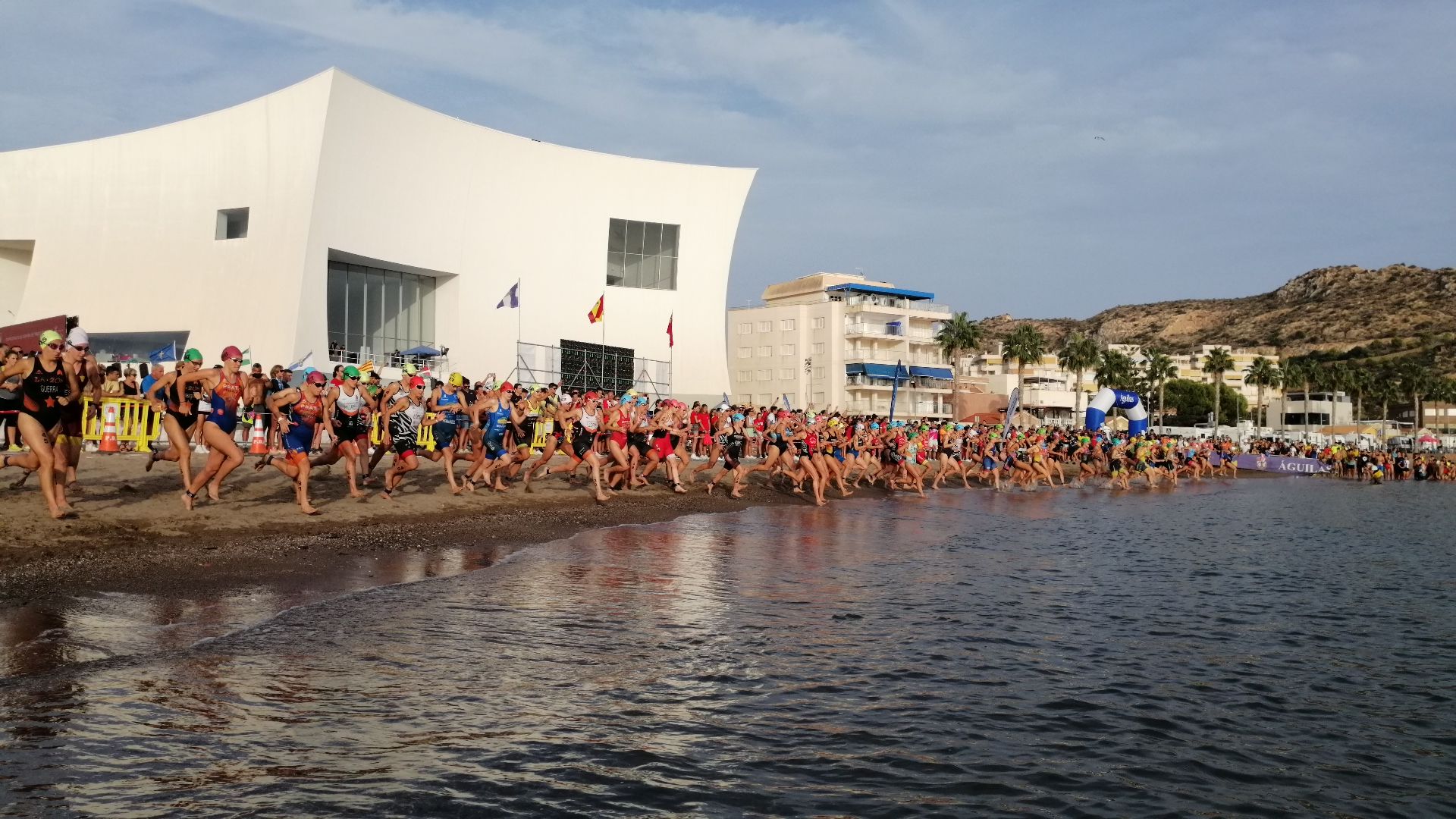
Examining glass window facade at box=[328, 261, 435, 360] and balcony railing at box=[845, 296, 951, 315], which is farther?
balcony railing at box=[845, 296, 951, 315]

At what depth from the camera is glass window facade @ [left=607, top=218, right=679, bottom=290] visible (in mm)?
52906

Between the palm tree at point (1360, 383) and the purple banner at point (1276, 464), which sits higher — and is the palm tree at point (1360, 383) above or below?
above

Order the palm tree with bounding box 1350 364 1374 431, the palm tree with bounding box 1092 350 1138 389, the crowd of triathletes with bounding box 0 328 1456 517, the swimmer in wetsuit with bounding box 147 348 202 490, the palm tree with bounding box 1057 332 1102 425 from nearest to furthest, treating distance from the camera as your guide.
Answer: the crowd of triathletes with bounding box 0 328 1456 517, the swimmer in wetsuit with bounding box 147 348 202 490, the palm tree with bounding box 1057 332 1102 425, the palm tree with bounding box 1092 350 1138 389, the palm tree with bounding box 1350 364 1374 431

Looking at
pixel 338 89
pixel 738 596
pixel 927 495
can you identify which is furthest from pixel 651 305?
pixel 738 596

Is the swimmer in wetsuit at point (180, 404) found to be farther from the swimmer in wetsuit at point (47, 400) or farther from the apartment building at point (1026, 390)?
the apartment building at point (1026, 390)

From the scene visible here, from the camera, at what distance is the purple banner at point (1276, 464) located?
176 feet

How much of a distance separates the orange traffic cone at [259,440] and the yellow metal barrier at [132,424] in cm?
149

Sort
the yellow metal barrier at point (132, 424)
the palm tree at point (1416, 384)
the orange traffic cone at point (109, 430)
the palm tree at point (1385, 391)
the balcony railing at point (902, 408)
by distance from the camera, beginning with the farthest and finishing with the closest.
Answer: the palm tree at point (1385, 391)
the palm tree at point (1416, 384)
the balcony railing at point (902, 408)
the yellow metal barrier at point (132, 424)
the orange traffic cone at point (109, 430)

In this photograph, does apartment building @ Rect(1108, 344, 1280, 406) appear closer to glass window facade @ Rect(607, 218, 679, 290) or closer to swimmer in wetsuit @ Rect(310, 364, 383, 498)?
glass window facade @ Rect(607, 218, 679, 290)

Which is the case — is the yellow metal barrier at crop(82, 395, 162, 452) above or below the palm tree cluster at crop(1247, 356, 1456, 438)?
below

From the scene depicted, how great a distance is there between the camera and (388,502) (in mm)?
13992

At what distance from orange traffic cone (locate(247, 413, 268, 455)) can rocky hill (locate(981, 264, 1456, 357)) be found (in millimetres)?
129019

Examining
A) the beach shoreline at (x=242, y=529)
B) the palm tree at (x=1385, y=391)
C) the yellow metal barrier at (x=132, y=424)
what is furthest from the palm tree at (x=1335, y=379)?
the yellow metal barrier at (x=132, y=424)

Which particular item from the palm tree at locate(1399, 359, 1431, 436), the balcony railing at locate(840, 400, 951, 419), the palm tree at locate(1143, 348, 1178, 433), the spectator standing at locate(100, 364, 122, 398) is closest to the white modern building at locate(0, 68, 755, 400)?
the balcony railing at locate(840, 400, 951, 419)
